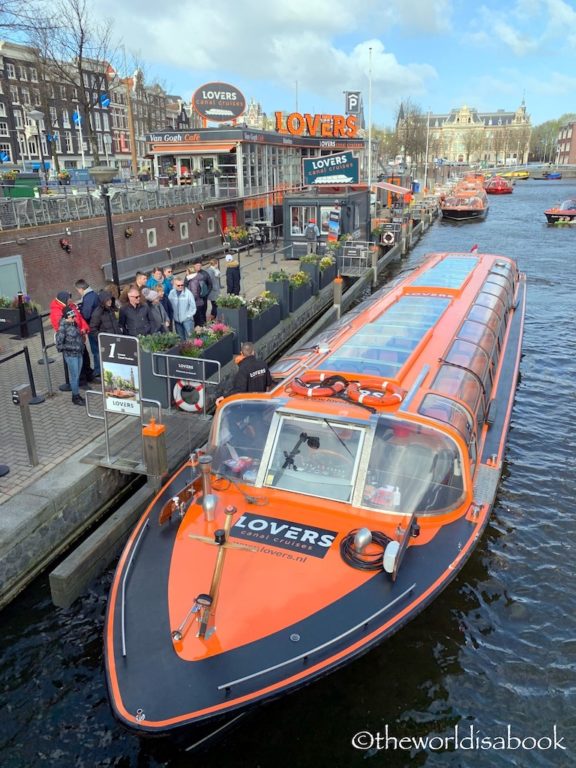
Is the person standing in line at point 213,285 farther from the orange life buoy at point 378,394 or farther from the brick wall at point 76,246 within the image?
the orange life buoy at point 378,394

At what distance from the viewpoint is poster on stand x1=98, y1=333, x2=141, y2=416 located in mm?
8909

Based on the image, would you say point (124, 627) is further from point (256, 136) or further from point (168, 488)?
point (256, 136)

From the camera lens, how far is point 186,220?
29094mm

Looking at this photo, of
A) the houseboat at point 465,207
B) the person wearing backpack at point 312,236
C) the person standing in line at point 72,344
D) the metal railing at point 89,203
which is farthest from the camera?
the houseboat at point 465,207

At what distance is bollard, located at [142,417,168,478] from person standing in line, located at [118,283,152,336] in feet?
11.2

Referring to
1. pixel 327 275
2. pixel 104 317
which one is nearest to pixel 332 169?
pixel 327 275

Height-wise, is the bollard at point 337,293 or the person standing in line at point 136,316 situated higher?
the person standing in line at point 136,316

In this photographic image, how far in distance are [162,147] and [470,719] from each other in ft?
109

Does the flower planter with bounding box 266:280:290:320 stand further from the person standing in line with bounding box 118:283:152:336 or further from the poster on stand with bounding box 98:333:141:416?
the poster on stand with bounding box 98:333:141:416

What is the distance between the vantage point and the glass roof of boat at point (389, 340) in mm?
8961

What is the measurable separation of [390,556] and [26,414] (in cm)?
589

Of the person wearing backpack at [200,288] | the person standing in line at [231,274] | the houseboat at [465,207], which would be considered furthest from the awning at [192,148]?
the houseboat at [465,207]

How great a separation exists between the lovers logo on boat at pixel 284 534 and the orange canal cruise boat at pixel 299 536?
0.02m

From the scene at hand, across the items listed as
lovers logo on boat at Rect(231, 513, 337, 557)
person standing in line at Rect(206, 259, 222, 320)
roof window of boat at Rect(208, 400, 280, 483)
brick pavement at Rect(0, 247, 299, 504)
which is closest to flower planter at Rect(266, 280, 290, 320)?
person standing in line at Rect(206, 259, 222, 320)
